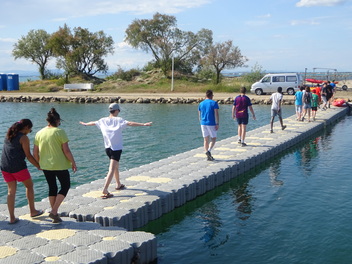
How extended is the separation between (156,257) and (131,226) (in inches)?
44.2

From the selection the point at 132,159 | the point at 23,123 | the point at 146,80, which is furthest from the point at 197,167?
the point at 146,80

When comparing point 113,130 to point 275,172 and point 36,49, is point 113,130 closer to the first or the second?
point 275,172

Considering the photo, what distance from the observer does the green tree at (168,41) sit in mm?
53438

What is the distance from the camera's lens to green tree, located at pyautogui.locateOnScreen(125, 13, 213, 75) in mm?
53438

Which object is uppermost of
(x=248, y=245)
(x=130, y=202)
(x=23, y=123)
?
(x=23, y=123)

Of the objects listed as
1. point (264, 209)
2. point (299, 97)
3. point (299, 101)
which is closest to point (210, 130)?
point (264, 209)

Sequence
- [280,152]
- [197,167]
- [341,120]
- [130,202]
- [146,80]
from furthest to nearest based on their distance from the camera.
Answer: [146,80]
[341,120]
[280,152]
[197,167]
[130,202]

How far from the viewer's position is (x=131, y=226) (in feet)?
26.8

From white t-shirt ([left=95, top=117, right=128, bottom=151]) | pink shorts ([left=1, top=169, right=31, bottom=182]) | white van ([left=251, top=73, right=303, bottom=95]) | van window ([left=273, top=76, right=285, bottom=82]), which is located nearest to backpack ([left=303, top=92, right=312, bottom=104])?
white t-shirt ([left=95, top=117, right=128, bottom=151])

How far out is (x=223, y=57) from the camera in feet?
163

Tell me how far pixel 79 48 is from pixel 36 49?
982 centimetres

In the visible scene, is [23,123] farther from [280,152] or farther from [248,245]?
[280,152]

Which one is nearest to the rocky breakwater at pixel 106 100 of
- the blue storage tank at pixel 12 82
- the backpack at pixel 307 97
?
the blue storage tank at pixel 12 82

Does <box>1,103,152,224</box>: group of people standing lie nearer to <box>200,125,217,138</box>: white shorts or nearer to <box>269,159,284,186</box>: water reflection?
<box>200,125,217,138</box>: white shorts
